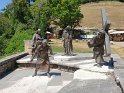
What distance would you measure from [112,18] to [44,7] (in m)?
35.6

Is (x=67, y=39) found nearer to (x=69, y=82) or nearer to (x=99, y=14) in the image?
(x=69, y=82)

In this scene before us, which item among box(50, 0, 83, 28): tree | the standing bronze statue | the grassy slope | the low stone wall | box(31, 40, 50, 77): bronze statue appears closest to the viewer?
box(31, 40, 50, 77): bronze statue

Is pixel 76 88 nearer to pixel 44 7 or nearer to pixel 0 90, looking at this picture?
pixel 0 90

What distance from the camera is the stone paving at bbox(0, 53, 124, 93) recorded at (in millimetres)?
11422

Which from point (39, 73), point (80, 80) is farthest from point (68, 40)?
point (80, 80)

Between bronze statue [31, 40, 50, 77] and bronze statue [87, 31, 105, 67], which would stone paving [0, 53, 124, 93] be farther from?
bronze statue [31, 40, 50, 77]

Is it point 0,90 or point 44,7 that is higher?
point 44,7

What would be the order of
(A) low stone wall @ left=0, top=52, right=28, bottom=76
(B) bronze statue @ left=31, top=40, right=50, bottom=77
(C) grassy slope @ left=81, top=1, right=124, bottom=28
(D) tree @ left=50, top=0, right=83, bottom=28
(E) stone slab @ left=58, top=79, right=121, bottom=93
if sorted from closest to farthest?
1. (E) stone slab @ left=58, top=79, right=121, bottom=93
2. (B) bronze statue @ left=31, top=40, right=50, bottom=77
3. (A) low stone wall @ left=0, top=52, right=28, bottom=76
4. (D) tree @ left=50, top=0, right=83, bottom=28
5. (C) grassy slope @ left=81, top=1, right=124, bottom=28

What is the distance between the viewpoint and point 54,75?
15.6 m

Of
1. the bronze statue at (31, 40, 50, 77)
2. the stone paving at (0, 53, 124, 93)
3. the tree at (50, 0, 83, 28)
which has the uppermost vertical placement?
the tree at (50, 0, 83, 28)

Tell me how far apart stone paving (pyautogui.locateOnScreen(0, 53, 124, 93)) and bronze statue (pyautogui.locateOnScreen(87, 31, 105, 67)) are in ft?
1.19

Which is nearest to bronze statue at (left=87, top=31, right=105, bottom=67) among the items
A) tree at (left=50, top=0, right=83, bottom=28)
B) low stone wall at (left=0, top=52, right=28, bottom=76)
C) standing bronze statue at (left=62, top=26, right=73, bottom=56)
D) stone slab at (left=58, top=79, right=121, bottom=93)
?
stone slab at (left=58, top=79, right=121, bottom=93)

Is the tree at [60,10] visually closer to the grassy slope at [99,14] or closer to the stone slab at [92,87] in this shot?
the grassy slope at [99,14]

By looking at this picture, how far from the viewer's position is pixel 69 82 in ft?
44.2
